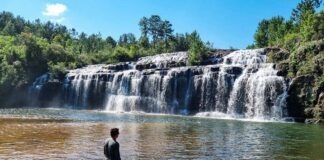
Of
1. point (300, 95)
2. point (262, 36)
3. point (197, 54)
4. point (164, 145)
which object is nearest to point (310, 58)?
point (300, 95)

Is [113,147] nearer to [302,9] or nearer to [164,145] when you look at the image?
[164,145]

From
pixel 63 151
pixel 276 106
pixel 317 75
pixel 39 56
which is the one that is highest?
pixel 39 56

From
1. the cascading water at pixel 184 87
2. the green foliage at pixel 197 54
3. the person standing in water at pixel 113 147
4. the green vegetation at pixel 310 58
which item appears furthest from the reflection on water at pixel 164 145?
the green foliage at pixel 197 54

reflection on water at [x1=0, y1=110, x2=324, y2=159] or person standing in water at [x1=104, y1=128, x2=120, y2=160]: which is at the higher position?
person standing in water at [x1=104, y1=128, x2=120, y2=160]

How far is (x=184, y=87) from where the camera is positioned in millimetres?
63750

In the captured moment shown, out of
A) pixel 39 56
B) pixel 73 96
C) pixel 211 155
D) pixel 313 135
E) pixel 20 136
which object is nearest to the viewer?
pixel 211 155

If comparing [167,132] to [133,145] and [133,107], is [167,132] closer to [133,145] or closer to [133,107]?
[133,145]

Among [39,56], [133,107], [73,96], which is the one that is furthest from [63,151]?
[39,56]

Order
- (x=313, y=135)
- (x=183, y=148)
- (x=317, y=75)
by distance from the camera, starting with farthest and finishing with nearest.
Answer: (x=317, y=75)
(x=313, y=135)
(x=183, y=148)

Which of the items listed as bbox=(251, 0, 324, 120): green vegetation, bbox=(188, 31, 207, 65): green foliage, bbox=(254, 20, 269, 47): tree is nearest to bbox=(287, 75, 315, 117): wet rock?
bbox=(251, 0, 324, 120): green vegetation

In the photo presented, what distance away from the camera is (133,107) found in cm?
6762

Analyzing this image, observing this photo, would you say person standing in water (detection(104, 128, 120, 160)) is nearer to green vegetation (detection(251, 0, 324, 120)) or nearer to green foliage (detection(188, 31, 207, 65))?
green vegetation (detection(251, 0, 324, 120))

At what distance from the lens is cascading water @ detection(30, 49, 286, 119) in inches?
2133

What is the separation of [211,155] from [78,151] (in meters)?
6.33
